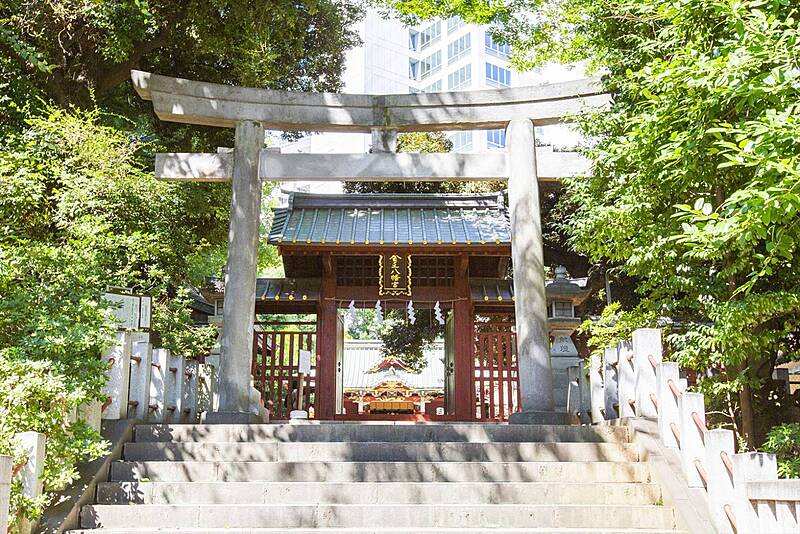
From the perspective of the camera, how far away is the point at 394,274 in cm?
1363

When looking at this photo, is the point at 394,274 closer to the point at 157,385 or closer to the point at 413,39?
the point at 157,385

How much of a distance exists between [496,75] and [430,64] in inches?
199

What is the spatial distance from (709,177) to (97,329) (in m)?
5.64

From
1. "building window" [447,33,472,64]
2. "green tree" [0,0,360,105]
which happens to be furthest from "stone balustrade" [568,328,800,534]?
"building window" [447,33,472,64]

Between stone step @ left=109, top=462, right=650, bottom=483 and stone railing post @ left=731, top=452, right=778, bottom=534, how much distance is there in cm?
185

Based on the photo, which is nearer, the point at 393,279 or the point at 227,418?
the point at 227,418

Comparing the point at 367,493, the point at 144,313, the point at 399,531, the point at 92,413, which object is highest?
the point at 144,313

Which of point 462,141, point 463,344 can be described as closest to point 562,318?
point 463,344

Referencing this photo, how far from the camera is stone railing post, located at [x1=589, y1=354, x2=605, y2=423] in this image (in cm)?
851

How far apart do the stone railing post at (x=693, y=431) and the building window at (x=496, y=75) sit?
40379 mm

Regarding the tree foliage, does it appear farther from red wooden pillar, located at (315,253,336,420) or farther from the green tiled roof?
red wooden pillar, located at (315,253,336,420)

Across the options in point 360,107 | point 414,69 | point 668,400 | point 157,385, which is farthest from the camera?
point 414,69

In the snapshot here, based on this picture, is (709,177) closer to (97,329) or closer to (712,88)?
(712,88)

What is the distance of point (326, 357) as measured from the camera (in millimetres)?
13320
